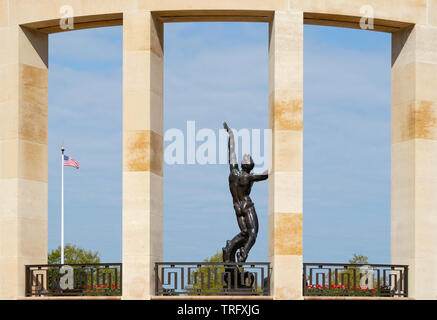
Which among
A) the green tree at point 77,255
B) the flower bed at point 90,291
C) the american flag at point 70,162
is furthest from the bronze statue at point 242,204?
the green tree at point 77,255

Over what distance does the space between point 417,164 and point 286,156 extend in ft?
14.1

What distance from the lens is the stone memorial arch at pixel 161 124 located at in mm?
23141

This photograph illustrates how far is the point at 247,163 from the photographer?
80.6 feet

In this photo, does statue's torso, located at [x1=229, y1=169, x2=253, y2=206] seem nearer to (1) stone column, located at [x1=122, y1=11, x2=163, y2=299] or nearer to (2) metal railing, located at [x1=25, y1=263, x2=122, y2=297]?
(1) stone column, located at [x1=122, y1=11, x2=163, y2=299]

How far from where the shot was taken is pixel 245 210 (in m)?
24.6

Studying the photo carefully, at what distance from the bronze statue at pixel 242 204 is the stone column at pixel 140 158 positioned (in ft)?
7.50

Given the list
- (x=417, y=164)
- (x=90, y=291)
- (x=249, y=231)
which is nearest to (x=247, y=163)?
(x=249, y=231)

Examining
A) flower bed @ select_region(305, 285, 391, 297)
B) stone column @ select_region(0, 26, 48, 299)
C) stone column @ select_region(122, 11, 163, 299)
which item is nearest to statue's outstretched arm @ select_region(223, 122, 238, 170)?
stone column @ select_region(122, 11, 163, 299)

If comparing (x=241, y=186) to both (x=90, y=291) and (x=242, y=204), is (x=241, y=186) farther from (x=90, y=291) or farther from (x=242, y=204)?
(x=90, y=291)

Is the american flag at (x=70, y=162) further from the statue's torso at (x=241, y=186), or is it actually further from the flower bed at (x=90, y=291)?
the statue's torso at (x=241, y=186)

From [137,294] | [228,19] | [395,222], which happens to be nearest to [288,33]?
[228,19]
